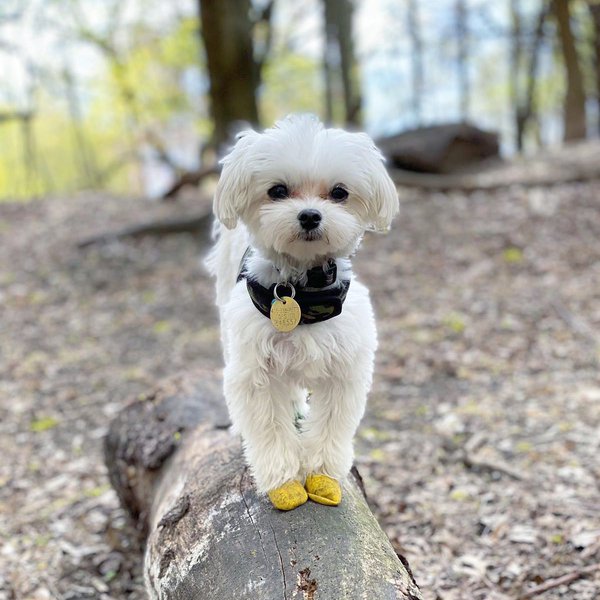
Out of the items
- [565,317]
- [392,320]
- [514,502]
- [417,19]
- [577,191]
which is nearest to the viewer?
[514,502]

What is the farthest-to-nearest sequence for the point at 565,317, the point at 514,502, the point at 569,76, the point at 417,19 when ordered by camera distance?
the point at 417,19, the point at 569,76, the point at 565,317, the point at 514,502

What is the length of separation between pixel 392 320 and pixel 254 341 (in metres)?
4.79

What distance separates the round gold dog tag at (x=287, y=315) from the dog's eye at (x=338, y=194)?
16.4 inches

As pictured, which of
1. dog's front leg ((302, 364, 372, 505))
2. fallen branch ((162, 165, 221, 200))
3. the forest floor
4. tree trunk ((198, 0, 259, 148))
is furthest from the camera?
fallen branch ((162, 165, 221, 200))

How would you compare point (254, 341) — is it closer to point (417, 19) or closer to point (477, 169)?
point (477, 169)

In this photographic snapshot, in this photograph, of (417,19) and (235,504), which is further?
(417,19)

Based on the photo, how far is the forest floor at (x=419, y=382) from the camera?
3.67 metres

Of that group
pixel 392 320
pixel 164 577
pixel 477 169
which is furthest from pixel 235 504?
pixel 477 169

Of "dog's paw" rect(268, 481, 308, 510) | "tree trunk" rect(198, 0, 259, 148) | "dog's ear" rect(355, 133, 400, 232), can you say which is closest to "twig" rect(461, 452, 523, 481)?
"dog's paw" rect(268, 481, 308, 510)

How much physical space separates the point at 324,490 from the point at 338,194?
1.16 m

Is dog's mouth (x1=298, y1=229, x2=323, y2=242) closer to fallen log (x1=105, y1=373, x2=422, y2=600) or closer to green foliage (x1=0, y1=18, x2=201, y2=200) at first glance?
fallen log (x1=105, y1=373, x2=422, y2=600)

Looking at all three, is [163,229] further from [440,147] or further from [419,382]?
[419,382]

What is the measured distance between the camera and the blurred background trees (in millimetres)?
12742

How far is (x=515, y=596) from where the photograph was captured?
312 centimetres
